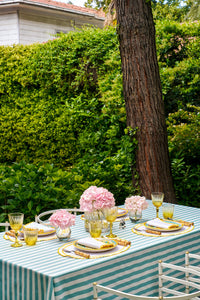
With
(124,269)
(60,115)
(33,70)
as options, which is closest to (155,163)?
(124,269)

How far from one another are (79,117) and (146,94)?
2.83 m

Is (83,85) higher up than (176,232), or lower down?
higher up

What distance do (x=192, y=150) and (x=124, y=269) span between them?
3.46 meters

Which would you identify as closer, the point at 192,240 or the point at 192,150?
the point at 192,240

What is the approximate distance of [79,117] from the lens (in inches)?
296

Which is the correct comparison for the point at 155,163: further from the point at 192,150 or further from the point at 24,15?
the point at 24,15

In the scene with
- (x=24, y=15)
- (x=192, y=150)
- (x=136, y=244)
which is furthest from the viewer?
(x=24, y=15)

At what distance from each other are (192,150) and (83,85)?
2791mm

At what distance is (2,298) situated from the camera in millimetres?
2432

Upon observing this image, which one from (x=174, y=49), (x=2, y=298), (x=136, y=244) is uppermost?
(x=174, y=49)

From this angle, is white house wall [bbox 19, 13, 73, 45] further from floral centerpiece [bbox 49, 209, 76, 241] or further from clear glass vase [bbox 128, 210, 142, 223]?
floral centerpiece [bbox 49, 209, 76, 241]

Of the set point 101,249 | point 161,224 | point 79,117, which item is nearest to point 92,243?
point 101,249

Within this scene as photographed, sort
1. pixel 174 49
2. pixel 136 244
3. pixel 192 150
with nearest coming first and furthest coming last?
pixel 136 244
pixel 192 150
pixel 174 49

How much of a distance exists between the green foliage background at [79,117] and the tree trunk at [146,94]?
230 mm
